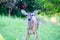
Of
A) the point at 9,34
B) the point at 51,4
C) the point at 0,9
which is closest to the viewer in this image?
the point at 9,34

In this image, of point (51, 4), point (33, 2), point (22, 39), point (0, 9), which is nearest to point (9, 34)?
point (22, 39)

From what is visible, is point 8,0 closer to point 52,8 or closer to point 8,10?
point 8,10

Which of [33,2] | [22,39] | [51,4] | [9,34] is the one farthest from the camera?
[33,2]

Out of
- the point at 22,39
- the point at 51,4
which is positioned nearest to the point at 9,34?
the point at 22,39

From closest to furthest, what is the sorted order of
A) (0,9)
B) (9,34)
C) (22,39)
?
(22,39)
(9,34)
(0,9)

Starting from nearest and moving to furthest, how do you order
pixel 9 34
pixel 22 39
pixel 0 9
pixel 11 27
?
pixel 22 39, pixel 9 34, pixel 11 27, pixel 0 9

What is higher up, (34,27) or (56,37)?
(34,27)

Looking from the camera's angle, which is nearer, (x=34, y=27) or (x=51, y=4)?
(x=34, y=27)

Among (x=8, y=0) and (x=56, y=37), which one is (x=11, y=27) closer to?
(x=56, y=37)

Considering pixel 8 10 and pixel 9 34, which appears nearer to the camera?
pixel 9 34

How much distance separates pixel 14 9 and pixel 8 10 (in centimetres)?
62

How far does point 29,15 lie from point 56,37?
364cm

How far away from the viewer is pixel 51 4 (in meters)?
23.1

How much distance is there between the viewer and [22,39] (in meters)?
10.8
